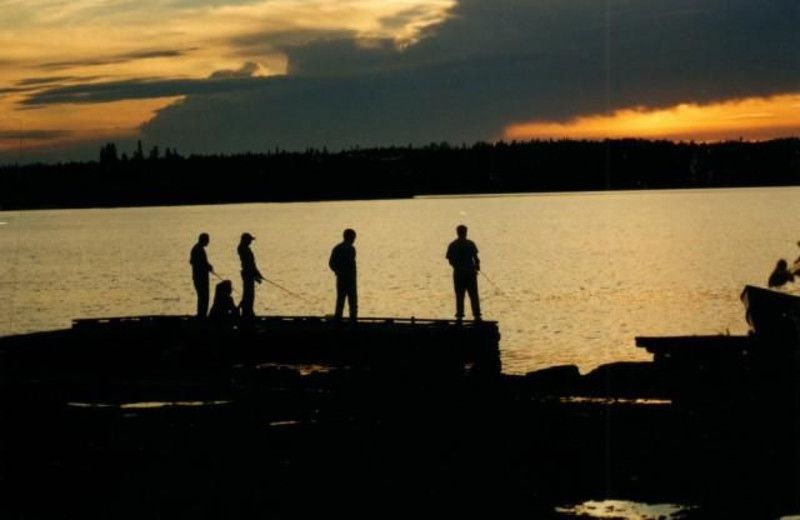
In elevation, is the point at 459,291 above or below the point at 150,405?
above

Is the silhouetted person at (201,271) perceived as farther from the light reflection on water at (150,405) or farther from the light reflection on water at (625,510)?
the light reflection on water at (625,510)

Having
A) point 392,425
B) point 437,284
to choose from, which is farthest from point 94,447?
point 437,284

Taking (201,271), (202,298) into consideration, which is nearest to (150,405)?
(201,271)

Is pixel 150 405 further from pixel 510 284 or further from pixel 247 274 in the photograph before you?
pixel 510 284

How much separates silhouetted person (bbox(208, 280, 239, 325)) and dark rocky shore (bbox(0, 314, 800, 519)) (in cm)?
551

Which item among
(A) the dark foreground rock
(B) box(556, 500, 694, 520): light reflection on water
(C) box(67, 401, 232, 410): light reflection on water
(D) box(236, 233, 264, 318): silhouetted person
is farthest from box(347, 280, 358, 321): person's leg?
(B) box(556, 500, 694, 520): light reflection on water

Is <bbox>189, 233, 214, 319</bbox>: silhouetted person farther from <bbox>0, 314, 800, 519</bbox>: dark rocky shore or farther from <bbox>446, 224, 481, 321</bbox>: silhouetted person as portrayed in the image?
<bbox>0, 314, 800, 519</bbox>: dark rocky shore

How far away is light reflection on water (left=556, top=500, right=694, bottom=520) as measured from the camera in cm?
1585

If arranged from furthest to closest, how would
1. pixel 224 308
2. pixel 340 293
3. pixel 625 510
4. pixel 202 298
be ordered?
1. pixel 202 298
2. pixel 224 308
3. pixel 340 293
4. pixel 625 510

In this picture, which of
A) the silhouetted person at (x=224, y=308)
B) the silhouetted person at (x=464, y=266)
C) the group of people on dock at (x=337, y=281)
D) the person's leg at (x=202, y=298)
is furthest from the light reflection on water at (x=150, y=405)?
the silhouetted person at (x=464, y=266)

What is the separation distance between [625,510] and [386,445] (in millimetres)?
4464

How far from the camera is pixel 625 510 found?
16.1 m

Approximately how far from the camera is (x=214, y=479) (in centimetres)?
1755

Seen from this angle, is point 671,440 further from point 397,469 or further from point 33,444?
point 33,444
